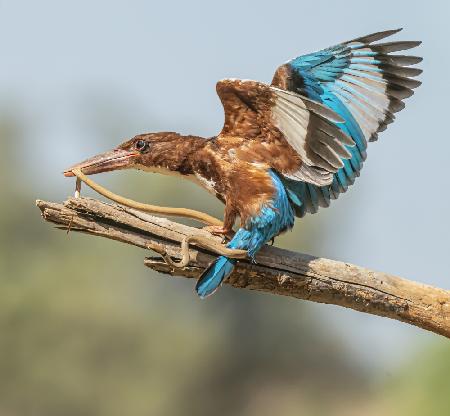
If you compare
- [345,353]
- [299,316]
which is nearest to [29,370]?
[299,316]

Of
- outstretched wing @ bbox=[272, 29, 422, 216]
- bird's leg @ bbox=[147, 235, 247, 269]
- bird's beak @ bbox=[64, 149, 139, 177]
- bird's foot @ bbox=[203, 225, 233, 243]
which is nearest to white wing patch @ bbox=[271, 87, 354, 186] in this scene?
outstretched wing @ bbox=[272, 29, 422, 216]

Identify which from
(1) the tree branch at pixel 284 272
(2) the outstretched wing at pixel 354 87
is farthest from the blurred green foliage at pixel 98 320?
(1) the tree branch at pixel 284 272

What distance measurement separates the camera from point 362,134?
695cm

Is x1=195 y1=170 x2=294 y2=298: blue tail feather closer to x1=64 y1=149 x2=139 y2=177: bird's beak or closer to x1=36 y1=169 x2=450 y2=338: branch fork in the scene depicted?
x1=36 y1=169 x2=450 y2=338: branch fork

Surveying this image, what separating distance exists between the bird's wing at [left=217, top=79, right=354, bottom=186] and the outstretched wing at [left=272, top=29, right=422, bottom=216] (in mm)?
246

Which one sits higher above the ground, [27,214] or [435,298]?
[435,298]

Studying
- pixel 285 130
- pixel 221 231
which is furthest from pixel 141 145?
pixel 285 130

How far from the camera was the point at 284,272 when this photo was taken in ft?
20.7

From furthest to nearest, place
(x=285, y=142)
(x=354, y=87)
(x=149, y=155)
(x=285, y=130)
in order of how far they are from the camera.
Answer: (x=354, y=87)
(x=149, y=155)
(x=285, y=142)
(x=285, y=130)

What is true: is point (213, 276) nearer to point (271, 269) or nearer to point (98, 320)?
point (271, 269)

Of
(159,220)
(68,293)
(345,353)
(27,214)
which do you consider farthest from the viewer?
(345,353)

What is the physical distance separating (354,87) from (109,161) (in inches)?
55.5

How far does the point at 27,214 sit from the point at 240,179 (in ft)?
82.7

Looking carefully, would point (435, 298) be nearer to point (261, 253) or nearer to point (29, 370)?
point (261, 253)
